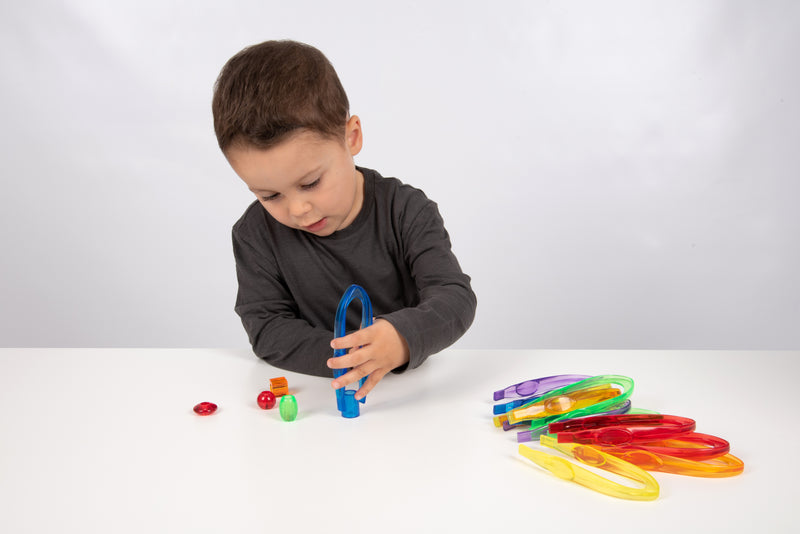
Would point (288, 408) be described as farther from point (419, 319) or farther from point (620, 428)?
point (620, 428)

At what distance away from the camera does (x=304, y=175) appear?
901mm

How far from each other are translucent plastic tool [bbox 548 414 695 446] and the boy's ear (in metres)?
0.46

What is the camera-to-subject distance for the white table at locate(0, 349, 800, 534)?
0.60m

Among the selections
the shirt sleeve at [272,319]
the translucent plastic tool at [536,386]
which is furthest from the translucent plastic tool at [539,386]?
the shirt sleeve at [272,319]

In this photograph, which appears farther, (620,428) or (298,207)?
(298,207)

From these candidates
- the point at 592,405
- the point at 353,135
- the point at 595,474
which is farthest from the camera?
the point at 353,135

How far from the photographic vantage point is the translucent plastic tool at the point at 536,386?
0.85 m

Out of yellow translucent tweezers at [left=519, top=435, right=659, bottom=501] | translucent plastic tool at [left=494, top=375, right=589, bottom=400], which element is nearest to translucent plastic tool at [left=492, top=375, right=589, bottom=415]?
translucent plastic tool at [left=494, top=375, right=589, bottom=400]

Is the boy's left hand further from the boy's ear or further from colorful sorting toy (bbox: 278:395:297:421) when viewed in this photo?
the boy's ear

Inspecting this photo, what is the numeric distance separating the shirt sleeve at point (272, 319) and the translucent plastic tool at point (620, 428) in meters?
0.33

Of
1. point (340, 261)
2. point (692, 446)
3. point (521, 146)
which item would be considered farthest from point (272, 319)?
point (521, 146)

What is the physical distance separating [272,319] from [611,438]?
1.68 feet

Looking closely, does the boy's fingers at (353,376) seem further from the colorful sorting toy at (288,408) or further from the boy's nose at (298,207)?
the boy's nose at (298,207)

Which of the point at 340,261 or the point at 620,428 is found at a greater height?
the point at 340,261
